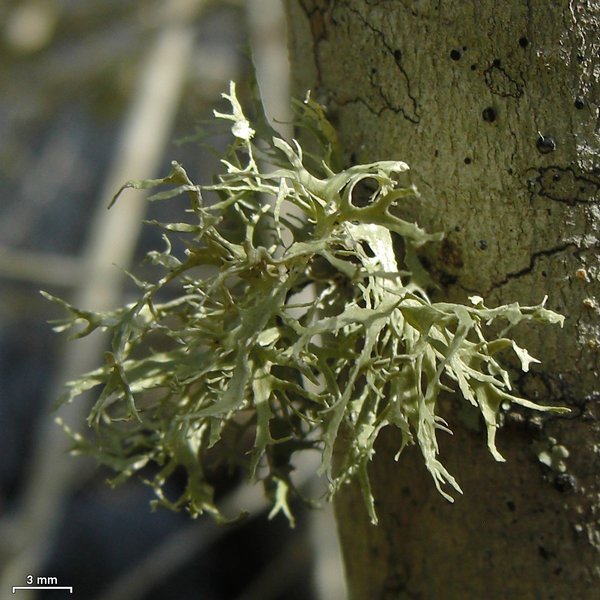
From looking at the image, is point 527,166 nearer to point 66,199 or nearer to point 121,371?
point 121,371

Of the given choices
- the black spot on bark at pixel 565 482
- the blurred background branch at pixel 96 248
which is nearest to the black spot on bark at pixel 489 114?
the black spot on bark at pixel 565 482

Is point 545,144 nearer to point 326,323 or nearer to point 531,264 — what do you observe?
point 531,264

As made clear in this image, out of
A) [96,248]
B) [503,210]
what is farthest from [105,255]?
[503,210]

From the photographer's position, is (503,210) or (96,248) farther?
(96,248)

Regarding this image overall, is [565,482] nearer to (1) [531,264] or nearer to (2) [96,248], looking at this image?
(1) [531,264]

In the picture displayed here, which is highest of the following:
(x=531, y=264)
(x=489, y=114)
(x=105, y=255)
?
(x=489, y=114)

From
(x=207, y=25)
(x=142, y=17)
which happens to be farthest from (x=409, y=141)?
(x=207, y=25)

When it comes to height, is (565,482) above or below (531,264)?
below

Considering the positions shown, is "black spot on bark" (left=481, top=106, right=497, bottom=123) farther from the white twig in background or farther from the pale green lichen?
the white twig in background
